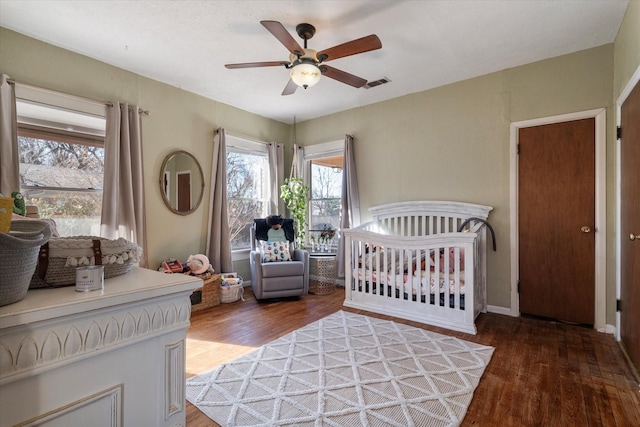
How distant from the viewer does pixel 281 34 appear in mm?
2080

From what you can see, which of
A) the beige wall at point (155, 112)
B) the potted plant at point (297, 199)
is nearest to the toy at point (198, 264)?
the beige wall at point (155, 112)

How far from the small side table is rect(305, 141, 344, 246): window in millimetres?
509

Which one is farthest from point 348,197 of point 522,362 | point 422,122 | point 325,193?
point 522,362

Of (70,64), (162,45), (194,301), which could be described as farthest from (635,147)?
(70,64)

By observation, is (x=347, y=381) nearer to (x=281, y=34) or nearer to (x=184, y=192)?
(x=281, y=34)

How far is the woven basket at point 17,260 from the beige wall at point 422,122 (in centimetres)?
289

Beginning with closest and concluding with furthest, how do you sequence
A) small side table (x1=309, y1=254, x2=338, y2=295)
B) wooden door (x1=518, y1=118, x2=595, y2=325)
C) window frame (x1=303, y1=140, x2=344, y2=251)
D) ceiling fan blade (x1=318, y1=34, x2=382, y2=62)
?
ceiling fan blade (x1=318, y1=34, x2=382, y2=62) < wooden door (x1=518, y1=118, x2=595, y2=325) < small side table (x1=309, y1=254, x2=338, y2=295) < window frame (x1=303, y1=140, x2=344, y2=251)

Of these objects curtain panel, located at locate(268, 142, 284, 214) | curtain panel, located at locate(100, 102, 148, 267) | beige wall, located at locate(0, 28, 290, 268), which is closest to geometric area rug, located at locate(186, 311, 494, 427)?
curtain panel, located at locate(100, 102, 148, 267)

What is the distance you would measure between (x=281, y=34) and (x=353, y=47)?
517 millimetres

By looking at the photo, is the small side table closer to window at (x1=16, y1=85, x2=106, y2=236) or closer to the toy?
the toy

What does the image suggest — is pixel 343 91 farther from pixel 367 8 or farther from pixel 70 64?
pixel 70 64

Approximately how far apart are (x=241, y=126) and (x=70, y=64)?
6.57 ft

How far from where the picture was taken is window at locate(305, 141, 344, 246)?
4.77 meters

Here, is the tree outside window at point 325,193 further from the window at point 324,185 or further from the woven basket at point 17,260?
the woven basket at point 17,260
